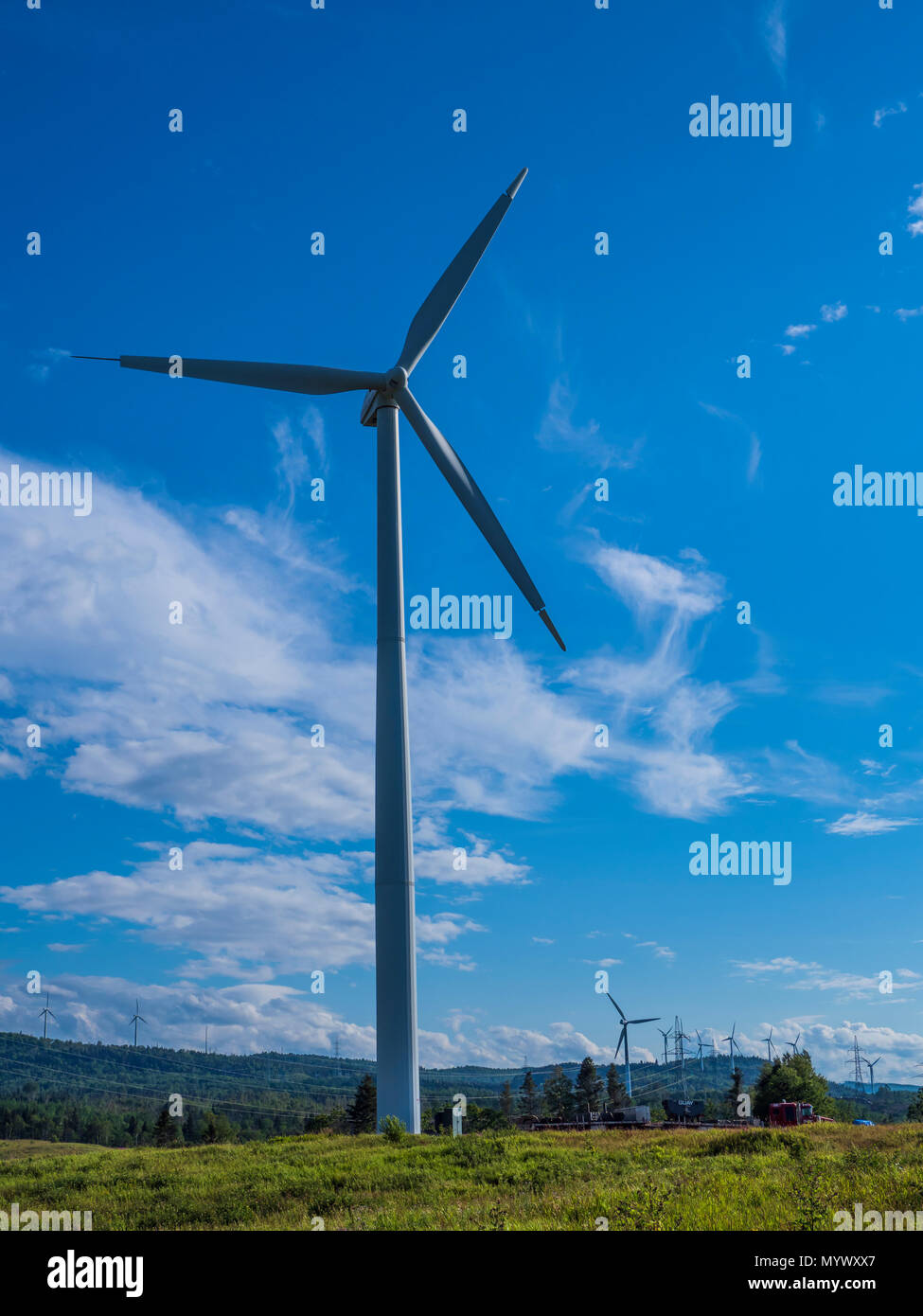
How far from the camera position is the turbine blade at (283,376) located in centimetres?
4547

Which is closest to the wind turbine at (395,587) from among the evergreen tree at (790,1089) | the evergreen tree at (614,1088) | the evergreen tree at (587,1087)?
the evergreen tree at (790,1089)

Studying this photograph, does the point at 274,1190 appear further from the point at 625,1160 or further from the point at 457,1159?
the point at 625,1160

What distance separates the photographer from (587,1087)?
15812 cm

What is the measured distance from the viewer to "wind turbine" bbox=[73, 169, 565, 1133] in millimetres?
36031

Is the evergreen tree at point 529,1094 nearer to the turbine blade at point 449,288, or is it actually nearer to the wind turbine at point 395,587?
the wind turbine at point 395,587

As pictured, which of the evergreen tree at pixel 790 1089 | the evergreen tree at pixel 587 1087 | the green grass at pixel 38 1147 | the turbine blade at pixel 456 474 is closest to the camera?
the turbine blade at pixel 456 474

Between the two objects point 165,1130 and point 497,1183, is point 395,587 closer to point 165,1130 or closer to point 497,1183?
point 497,1183

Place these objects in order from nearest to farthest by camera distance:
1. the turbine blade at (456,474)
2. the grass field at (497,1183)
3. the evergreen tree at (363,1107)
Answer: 1. the grass field at (497,1183)
2. the turbine blade at (456,474)
3. the evergreen tree at (363,1107)

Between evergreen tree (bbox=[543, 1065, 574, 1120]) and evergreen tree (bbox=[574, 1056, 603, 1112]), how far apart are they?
1.16 metres

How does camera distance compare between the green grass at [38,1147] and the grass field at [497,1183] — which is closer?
the grass field at [497,1183]

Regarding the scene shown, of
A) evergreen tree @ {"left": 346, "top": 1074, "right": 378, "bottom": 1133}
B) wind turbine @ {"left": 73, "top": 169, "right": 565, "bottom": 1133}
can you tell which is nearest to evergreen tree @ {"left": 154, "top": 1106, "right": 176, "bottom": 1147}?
evergreen tree @ {"left": 346, "top": 1074, "right": 378, "bottom": 1133}

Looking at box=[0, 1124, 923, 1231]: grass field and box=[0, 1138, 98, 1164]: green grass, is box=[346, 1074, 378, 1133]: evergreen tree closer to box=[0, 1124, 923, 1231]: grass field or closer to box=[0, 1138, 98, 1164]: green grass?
box=[0, 1138, 98, 1164]: green grass

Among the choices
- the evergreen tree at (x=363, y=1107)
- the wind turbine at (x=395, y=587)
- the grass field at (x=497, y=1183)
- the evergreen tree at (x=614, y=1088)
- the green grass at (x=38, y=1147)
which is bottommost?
the evergreen tree at (x=614, y=1088)

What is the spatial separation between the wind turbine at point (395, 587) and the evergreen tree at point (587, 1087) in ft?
428
